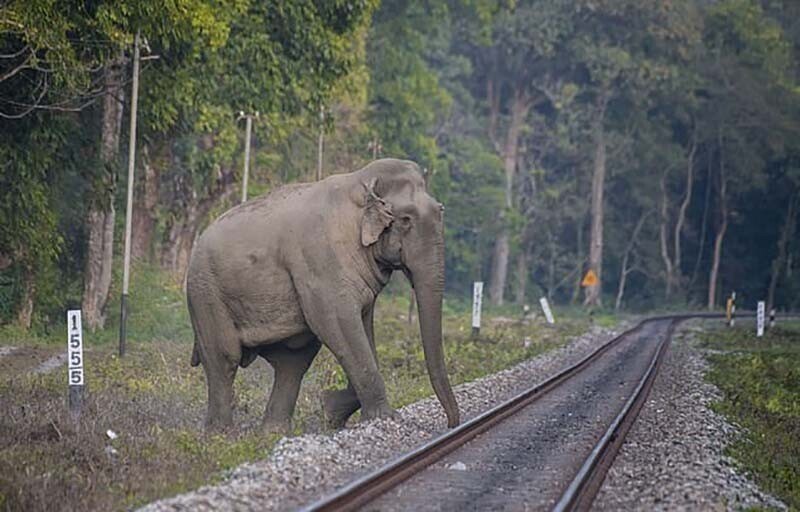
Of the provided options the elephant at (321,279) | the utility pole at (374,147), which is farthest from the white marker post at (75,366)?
the utility pole at (374,147)

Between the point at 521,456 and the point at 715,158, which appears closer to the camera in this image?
the point at 521,456

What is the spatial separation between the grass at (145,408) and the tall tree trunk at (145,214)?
83.9 inches

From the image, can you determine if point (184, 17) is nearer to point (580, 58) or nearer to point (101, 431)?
point (101, 431)

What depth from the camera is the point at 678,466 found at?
45.2 feet

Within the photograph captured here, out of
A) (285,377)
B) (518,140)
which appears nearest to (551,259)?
(518,140)

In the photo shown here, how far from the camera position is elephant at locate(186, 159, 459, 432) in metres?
15.5

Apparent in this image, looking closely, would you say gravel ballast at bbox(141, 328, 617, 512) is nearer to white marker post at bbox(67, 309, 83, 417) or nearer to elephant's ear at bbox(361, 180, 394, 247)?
elephant's ear at bbox(361, 180, 394, 247)

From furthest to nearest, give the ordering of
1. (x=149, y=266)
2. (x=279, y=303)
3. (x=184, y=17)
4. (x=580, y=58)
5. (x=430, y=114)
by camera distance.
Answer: (x=580, y=58) < (x=430, y=114) < (x=149, y=266) < (x=184, y=17) < (x=279, y=303)

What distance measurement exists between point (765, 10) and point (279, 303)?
83.0 metres

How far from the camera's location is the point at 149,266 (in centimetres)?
3841

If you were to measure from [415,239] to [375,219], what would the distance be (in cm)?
50

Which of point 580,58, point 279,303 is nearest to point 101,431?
point 279,303

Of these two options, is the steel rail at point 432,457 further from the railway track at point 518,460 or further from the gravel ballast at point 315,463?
the gravel ballast at point 315,463

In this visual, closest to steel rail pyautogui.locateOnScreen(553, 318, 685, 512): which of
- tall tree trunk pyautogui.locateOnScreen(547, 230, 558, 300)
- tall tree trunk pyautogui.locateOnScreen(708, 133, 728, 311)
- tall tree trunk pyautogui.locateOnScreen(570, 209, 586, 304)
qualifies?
tall tree trunk pyautogui.locateOnScreen(708, 133, 728, 311)
